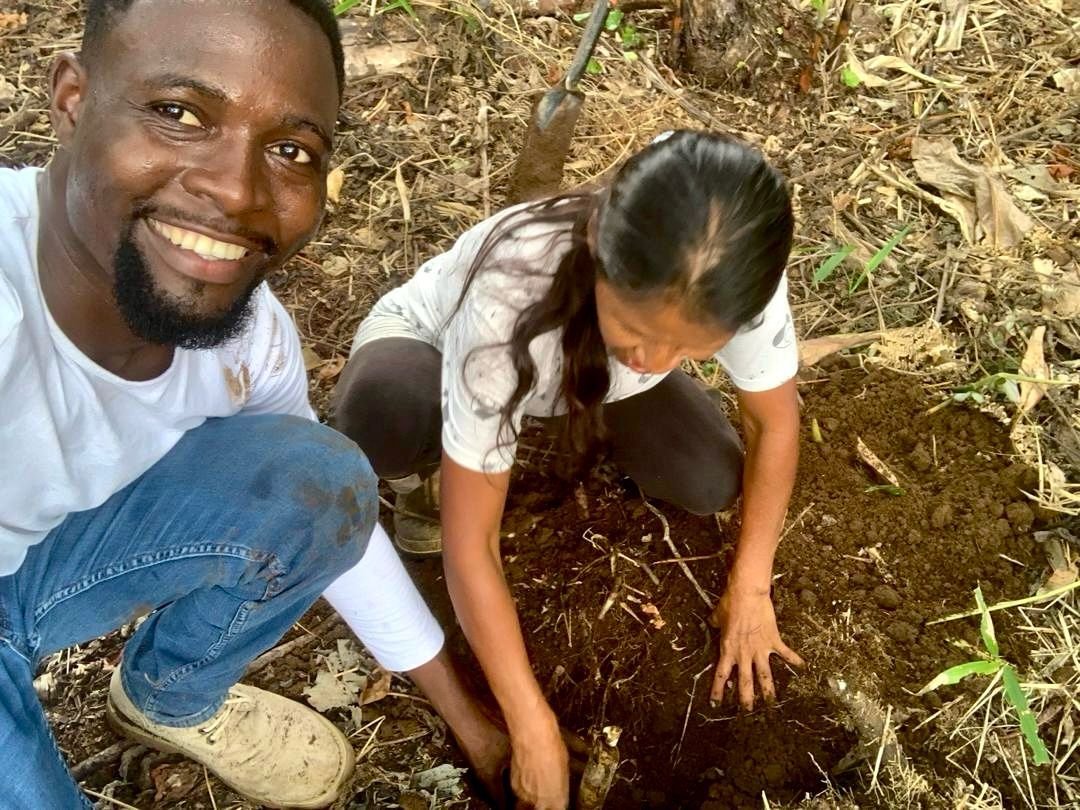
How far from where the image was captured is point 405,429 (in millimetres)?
1917

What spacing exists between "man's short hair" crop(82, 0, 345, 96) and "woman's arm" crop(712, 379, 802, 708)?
1026 millimetres

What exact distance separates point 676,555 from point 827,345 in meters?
0.76

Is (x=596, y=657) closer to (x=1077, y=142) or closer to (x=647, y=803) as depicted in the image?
(x=647, y=803)

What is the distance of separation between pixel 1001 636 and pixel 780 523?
54 centimetres

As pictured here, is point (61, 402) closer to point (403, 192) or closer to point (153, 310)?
point (153, 310)

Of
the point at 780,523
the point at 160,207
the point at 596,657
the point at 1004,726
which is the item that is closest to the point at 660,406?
the point at 780,523

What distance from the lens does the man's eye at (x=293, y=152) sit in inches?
49.3

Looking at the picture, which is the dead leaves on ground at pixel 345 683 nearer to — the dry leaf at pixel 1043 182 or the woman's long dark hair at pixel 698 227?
the woman's long dark hair at pixel 698 227

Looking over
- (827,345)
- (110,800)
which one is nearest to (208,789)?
(110,800)

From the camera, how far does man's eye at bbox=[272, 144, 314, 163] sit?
4.10 ft

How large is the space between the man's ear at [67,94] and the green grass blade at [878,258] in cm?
196

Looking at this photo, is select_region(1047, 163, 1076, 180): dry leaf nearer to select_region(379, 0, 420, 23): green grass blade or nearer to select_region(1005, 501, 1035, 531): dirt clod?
select_region(1005, 501, 1035, 531): dirt clod

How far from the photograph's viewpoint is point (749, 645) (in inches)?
74.7

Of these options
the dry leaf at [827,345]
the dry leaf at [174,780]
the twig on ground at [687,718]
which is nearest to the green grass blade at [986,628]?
the twig on ground at [687,718]
